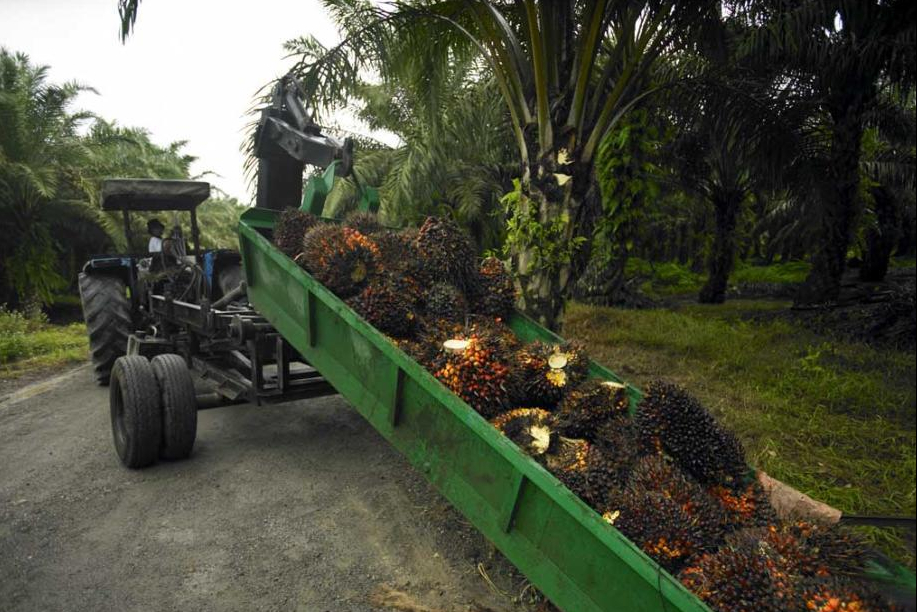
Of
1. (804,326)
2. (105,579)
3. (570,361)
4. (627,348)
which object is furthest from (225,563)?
(804,326)

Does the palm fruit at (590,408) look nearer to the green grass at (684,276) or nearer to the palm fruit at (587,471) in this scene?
the palm fruit at (587,471)

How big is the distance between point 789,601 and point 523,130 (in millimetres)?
4658

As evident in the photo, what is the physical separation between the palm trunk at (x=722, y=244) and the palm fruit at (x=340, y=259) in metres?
11.6

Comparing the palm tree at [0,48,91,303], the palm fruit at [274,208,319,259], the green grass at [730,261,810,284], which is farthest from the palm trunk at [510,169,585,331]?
the green grass at [730,261,810,284]

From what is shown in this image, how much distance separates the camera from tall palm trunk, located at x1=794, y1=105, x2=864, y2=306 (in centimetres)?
897

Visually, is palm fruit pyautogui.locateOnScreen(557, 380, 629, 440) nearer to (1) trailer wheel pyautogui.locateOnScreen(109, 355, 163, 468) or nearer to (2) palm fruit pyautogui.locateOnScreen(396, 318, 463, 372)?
(2) palm fruit pyautogui.locateOnScreen(396, 318, 463, 372)

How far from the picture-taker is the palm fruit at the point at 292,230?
3750mm

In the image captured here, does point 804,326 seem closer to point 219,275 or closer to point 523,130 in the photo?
point 523,130

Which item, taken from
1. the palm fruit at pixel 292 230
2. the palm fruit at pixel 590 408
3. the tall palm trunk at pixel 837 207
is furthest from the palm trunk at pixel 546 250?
the tall palm trunk at pixel 837 207

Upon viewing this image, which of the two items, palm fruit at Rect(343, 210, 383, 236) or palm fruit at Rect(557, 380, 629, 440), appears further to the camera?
palm fruit at Rect(343, 210, 383, 236)

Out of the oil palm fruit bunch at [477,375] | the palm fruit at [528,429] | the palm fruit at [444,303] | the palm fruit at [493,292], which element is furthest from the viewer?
the palm fruit at [493,292]

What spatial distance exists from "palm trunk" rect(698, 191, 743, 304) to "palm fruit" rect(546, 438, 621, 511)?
→ 39.7 ft

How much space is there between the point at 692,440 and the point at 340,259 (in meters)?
2.00

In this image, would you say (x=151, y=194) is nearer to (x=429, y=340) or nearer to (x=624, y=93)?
(x=429, y=340)
